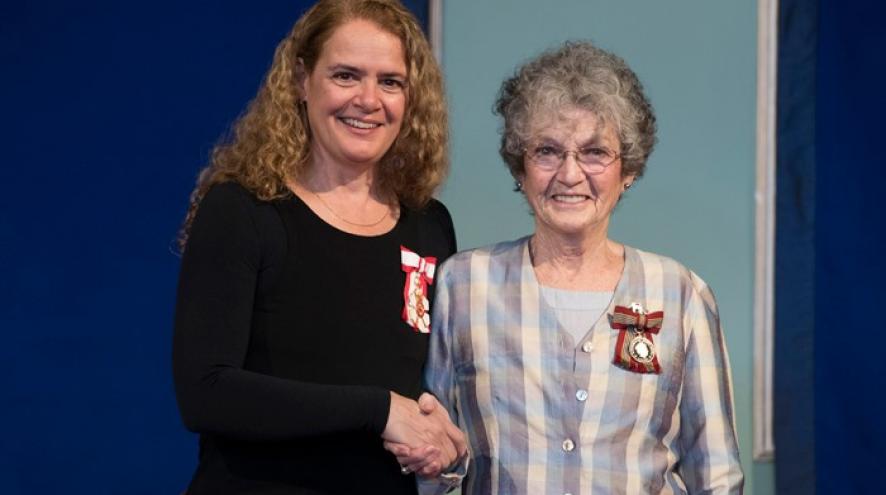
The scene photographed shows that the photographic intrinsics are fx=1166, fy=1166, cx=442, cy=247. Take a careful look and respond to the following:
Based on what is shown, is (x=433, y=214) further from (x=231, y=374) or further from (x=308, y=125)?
(x=231, y=374)

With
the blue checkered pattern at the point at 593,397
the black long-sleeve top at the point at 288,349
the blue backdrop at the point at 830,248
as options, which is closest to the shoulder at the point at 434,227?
the black long-sleeve top at the point at 288,349

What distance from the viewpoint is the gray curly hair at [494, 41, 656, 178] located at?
6.82ft

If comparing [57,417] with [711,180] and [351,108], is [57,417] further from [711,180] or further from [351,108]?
[711,180]

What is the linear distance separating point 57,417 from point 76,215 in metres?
0.56

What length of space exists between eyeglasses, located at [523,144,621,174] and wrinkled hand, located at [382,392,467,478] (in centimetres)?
48

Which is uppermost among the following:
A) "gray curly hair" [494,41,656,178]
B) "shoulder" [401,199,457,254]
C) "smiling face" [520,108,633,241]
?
"gray curly hair" [494,41,656,178]

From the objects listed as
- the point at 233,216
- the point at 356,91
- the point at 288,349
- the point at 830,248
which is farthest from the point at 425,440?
the point at 830,248

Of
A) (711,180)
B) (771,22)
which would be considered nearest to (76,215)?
(711,180)

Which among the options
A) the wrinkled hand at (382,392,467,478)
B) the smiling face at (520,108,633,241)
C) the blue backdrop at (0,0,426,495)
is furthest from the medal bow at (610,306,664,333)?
the blue backdrop at (0,0,426,495)

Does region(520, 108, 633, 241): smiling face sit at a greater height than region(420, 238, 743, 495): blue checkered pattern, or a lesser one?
greater

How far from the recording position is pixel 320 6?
2254 mm

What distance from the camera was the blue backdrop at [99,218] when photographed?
3164 mm

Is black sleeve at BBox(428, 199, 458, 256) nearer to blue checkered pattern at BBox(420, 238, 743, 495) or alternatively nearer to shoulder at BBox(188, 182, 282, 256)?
blue checkered pattern at BBox(420, 238, 743, 495)

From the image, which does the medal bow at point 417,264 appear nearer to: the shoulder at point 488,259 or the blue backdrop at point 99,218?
the shoulder at point 488,259
